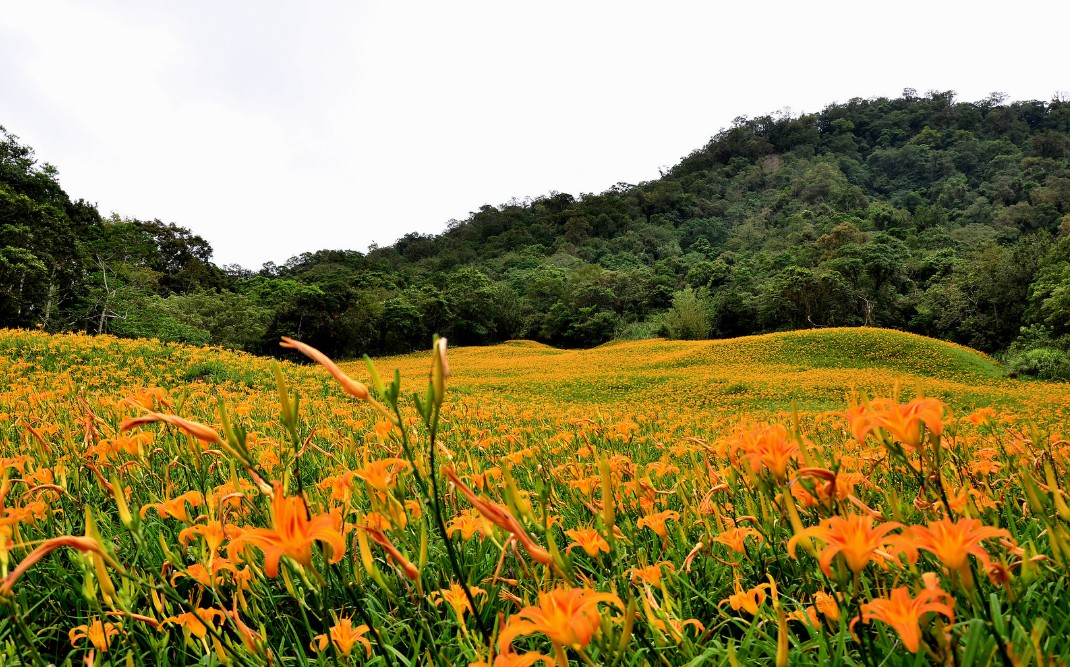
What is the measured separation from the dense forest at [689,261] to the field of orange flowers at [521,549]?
49.6 ft

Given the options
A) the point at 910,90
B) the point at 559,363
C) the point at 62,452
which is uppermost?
the point at 910,90

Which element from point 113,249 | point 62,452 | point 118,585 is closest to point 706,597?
point 118,585

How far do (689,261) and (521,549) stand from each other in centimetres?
3998

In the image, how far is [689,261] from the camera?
127 feet

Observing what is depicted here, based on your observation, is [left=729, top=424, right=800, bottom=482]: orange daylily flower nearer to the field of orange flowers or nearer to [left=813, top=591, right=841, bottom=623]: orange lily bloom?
the field of orange flowers

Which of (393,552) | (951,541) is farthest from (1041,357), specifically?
(393,552)

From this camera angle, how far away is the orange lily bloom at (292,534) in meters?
0.50

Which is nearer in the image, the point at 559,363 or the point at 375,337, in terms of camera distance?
the point at 559,363

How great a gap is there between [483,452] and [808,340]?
15908 mm

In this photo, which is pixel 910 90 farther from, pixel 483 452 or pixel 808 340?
pixel 483 452

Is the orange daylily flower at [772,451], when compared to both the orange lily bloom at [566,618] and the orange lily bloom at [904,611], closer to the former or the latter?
the orange lily bloom at [904,611]

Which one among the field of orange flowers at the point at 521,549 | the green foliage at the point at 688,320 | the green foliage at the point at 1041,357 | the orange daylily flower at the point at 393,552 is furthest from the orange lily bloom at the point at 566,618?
the green foliage at the point at 688,320

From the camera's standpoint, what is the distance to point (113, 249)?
61.9ft

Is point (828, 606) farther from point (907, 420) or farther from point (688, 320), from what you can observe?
point (688, 320)
